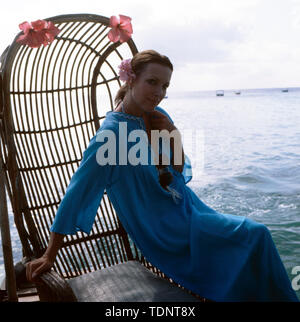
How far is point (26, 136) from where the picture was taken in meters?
2.31

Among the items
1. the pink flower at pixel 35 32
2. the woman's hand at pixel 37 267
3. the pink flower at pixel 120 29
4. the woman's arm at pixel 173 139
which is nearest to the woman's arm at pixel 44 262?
the woman's hand at pixel 37 267

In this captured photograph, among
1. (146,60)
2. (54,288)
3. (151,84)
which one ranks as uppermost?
(146,60)

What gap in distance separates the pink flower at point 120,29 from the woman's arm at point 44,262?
4.01 ft

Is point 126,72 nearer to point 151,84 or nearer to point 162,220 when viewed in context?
point 151,84

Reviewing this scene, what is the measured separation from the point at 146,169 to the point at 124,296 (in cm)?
54

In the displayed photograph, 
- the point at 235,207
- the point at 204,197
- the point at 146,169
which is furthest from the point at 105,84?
the point at 204,197

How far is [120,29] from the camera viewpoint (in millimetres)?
2254

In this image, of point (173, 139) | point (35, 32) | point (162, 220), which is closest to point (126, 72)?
point (173, 139)

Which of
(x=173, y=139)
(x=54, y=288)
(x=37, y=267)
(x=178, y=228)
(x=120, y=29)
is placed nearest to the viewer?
(x=54, y=288)

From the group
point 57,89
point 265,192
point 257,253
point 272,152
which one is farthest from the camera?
point 272,152

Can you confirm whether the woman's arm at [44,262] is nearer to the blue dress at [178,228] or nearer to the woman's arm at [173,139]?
the blue dress at [178,228]

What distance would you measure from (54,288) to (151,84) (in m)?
0.92
